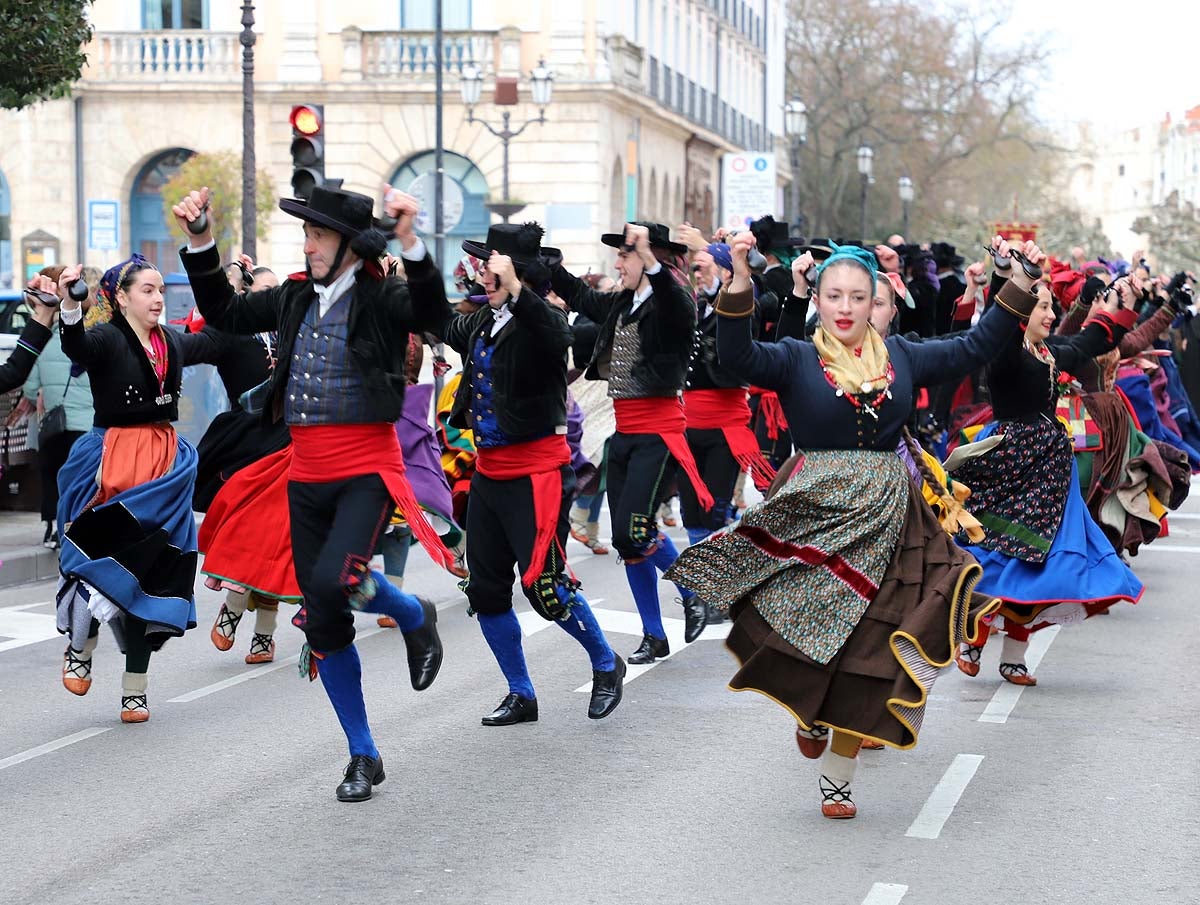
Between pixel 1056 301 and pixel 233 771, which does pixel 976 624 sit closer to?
pixel 233 771

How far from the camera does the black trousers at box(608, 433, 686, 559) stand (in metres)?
9.59

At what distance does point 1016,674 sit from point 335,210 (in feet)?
14.0

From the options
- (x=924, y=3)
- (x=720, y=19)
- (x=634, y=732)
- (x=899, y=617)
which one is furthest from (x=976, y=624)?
(x=924, y=3)

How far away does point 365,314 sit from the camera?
682 centimetres

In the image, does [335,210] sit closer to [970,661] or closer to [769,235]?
[970,661]

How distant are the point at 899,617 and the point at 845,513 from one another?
39cm

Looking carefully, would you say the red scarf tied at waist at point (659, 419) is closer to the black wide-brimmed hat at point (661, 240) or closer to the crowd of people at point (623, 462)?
the crowd of people at point (623, 462)

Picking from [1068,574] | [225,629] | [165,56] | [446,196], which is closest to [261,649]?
[225,629]

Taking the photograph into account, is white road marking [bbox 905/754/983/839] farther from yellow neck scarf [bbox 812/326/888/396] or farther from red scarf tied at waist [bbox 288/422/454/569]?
red scarf tied at waist [bbox 288/422/454/569]

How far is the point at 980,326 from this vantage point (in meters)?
6.94

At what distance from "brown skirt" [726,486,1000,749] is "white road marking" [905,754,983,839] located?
0.36 meters

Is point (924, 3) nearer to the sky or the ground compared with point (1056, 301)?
nearer to the sky

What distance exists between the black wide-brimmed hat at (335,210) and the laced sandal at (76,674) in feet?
8.75

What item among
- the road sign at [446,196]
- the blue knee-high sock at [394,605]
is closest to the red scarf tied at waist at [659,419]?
the blue knee-high sock at [394,605]
